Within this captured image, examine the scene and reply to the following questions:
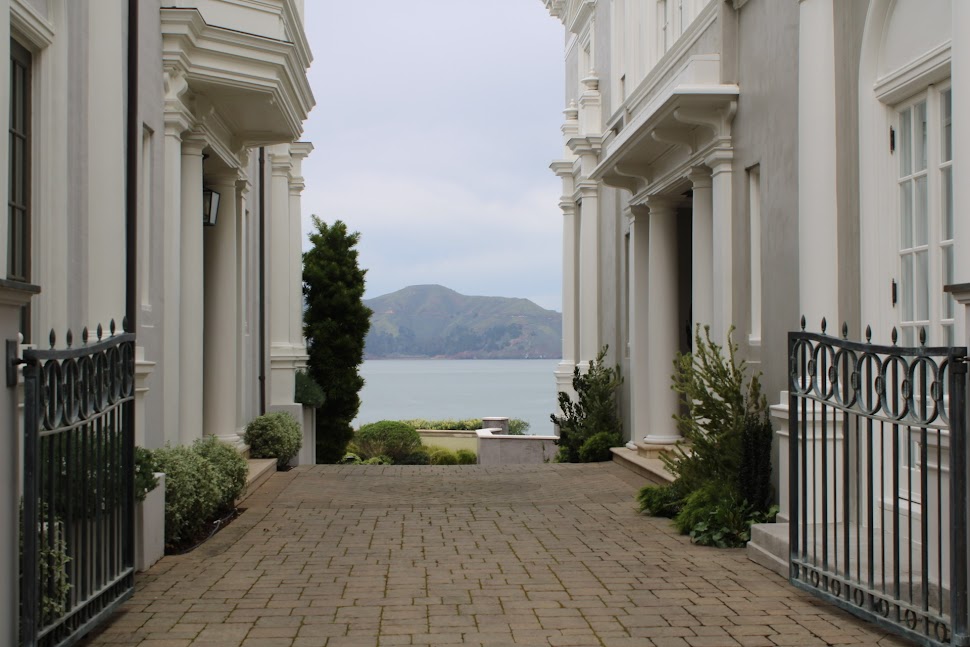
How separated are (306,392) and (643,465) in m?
8.87

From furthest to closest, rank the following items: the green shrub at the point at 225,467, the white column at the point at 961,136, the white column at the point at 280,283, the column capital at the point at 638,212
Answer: the white column at the point at 280,283, the column capital at the point at 638,212, the green shrub at the point at 225,467, the white column at the point at 961,136

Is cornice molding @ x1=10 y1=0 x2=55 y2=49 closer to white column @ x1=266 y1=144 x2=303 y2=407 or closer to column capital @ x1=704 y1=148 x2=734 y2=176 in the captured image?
column capital @ x1=704 y1=148 x2=734 y2=176

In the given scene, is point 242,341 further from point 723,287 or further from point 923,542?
point 923,542

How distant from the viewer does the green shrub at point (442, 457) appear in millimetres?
29266

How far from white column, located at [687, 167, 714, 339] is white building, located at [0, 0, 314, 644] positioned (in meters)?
4.96

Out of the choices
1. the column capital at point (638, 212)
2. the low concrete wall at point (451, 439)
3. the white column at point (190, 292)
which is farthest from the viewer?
the low concrete wall at point (451, 439)

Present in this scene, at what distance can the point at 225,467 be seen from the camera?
10.5 metres

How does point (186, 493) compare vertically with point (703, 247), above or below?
below

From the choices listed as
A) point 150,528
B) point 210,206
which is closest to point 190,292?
point 210,206

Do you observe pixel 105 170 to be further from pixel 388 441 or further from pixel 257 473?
pixel 388 441

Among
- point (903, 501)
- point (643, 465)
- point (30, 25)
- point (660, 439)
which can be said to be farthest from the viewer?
point (660, 439)

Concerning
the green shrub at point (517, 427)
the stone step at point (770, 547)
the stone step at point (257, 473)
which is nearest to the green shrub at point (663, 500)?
the stone step at point (770, 547)

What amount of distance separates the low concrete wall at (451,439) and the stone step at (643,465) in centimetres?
1747

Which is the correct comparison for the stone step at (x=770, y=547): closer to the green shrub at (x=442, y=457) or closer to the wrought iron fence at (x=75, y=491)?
the wrought iron fence at (x=75, y=491)
